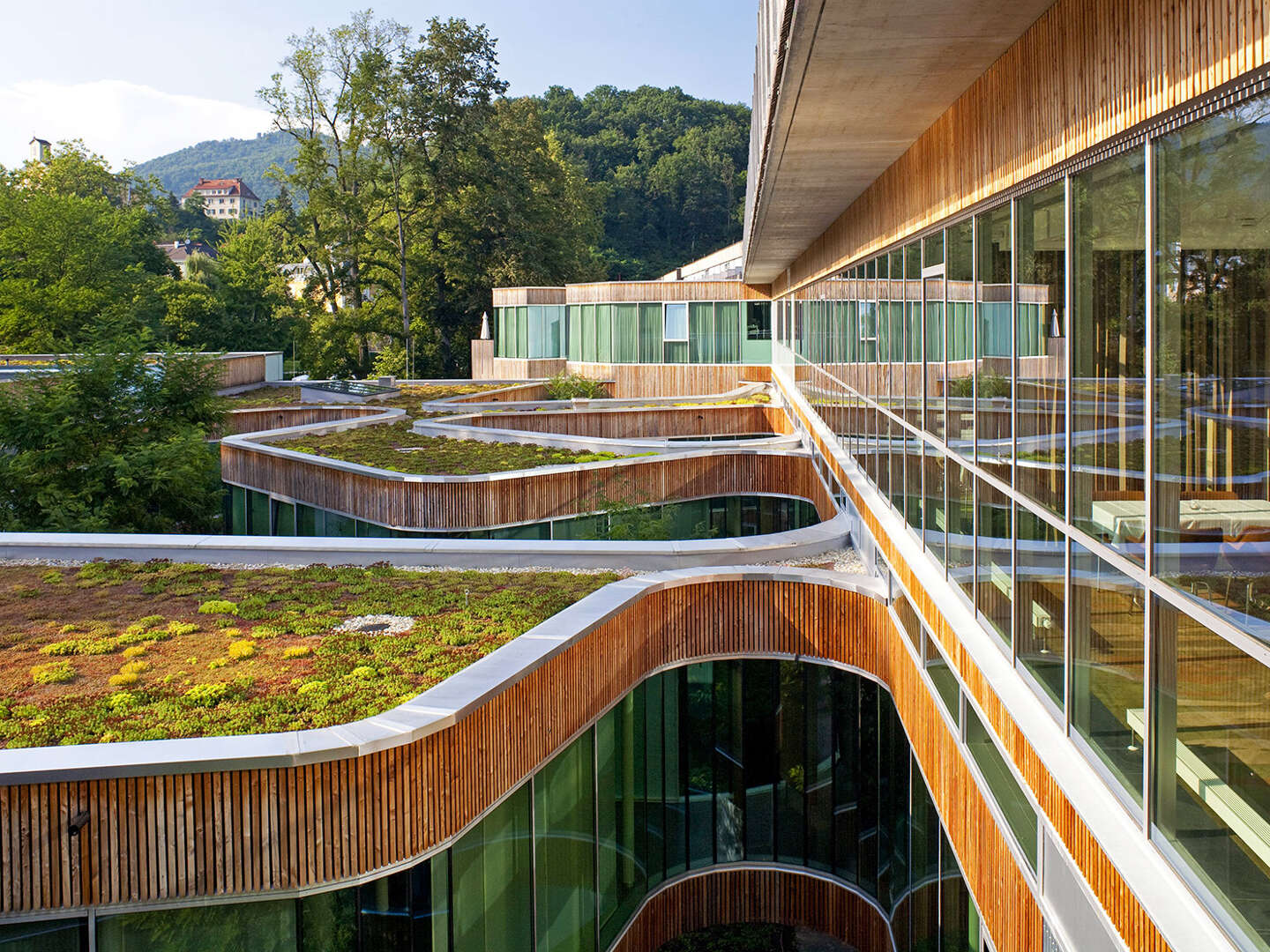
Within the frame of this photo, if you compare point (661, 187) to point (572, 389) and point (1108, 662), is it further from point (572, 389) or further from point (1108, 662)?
point (1108, 662)

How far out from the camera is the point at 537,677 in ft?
29.5

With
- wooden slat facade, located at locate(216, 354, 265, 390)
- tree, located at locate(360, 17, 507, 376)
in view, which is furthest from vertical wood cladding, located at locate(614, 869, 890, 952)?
tree, located at locate(360, 17, 507, 376)

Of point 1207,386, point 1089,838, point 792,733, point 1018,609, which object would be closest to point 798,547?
point 792,733

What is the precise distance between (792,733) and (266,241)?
60.7 m

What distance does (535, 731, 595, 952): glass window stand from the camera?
931 centimetres

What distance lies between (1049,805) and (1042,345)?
194 cm

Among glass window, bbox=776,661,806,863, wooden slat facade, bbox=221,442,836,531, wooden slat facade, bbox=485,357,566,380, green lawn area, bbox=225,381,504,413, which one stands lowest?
glass window, bbox=776,661,806,863

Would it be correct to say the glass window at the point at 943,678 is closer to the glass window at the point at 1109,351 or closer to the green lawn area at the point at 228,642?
the glass window at the point at 1109,351

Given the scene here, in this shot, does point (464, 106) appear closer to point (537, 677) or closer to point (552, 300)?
point (552, 300)

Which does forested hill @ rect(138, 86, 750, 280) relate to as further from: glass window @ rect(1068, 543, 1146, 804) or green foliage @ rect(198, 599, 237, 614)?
glass window @ rect(1068, 543, 1146, 804)

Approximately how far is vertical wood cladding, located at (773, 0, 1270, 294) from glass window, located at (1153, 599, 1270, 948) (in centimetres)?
153

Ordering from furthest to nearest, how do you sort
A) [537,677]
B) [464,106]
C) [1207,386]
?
[464,106] < [537,677] < [1207,386]

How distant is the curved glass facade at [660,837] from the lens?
23.9 feet

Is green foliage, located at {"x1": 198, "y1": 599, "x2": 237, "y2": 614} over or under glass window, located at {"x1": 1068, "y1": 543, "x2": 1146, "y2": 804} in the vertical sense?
under
